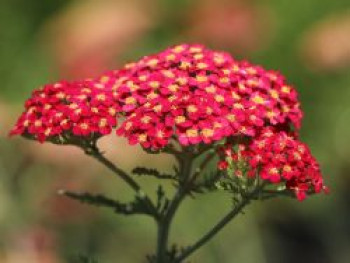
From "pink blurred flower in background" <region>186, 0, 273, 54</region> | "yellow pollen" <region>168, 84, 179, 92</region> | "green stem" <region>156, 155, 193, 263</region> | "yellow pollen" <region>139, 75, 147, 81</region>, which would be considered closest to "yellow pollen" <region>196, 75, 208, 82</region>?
"yellow pollen" <region>168, 84, 179, 92</region>

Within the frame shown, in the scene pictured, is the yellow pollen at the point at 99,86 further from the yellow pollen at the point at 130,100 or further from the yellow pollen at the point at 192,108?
the yellow pollen at the point at 192,108

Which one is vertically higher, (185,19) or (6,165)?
(185,19)

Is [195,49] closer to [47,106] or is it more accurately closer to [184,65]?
[184,65]

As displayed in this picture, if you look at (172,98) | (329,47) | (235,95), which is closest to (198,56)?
(235,95)

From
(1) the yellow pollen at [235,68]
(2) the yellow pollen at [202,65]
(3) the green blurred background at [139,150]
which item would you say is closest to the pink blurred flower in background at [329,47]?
(3) the green blurred background at [139,150]

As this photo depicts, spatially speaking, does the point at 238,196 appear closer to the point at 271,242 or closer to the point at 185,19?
the point at 271,242

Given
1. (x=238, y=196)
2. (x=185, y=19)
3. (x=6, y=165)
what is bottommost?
(x=238, y=196)

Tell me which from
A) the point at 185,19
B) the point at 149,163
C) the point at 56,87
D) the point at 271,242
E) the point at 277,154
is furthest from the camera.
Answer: the point at 185,19

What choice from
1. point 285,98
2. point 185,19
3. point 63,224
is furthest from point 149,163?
point 285,98
